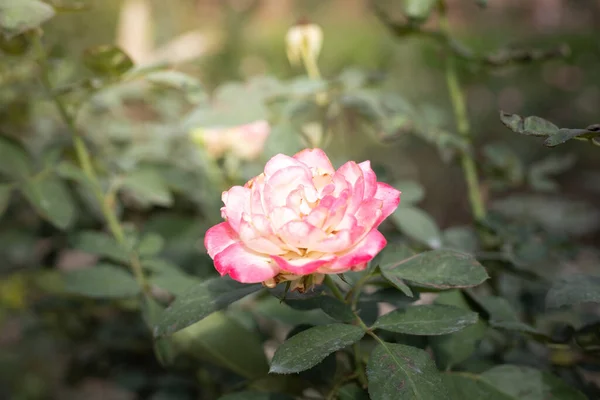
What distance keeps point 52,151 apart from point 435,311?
1.90 feet

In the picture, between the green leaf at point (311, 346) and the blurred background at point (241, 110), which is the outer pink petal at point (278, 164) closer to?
the green leaf at point (311, 346)

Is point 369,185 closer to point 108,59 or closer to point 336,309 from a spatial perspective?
point 336,309

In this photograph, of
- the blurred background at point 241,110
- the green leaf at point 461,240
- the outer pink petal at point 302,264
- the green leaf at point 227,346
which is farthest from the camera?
the blurred background at point 241,110

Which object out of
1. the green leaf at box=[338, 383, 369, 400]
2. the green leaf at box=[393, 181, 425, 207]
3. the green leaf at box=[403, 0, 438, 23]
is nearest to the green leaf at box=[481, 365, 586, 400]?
the green leaf at box=[338, 383, 369, 400]

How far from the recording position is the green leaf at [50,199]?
2.40 feet

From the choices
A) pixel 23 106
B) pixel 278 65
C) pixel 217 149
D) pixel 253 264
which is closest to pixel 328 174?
pixel 253 264

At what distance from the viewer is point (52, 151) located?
82 cm

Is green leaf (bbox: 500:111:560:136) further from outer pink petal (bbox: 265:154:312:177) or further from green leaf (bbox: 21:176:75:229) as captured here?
green leaf (bbox: 21:176:75:229)

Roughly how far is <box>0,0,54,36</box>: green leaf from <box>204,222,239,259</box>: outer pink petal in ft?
1.01

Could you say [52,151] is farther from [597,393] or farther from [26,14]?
[597,393]

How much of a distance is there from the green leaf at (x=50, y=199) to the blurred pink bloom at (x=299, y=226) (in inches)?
12.8

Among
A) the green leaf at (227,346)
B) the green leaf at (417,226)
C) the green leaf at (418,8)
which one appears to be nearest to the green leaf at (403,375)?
the green leaf at (227,346)

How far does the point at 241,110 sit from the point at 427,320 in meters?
0.45

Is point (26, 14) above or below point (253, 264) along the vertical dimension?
above
